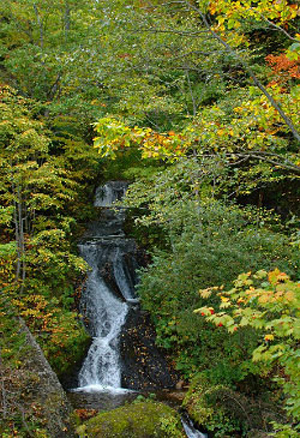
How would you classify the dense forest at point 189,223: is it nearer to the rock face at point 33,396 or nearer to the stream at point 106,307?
the rock face at point 33,396

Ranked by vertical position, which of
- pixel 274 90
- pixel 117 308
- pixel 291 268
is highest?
pixel 274 90

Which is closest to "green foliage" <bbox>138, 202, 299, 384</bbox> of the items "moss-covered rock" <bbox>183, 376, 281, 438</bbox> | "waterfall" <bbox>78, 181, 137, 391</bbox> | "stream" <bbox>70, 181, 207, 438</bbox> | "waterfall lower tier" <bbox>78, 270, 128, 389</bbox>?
"moss-covered rock" <bbox>183, 376, 281, 438</bbox>

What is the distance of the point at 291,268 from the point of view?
6.58 metres

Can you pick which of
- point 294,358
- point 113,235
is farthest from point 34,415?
point 113,235

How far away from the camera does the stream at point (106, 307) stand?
696 cm

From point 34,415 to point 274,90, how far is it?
4976 mm

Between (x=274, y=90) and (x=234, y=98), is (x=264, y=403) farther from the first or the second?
(x=234, y=98)

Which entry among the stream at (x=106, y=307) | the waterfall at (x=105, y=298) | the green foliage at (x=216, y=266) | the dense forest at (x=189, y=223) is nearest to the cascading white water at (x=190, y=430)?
the stream at (x=106, y=307)

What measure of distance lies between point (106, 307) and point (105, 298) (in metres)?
0.29

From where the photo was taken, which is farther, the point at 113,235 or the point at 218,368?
the point at 113,235

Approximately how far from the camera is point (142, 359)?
8.00 meters

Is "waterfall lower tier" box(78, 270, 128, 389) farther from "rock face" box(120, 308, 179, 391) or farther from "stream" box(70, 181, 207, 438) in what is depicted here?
"rock face" box(120, 308, 179, 391)

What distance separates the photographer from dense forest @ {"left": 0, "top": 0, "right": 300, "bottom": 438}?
368 centimetres

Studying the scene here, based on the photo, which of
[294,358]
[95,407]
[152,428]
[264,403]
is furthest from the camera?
[95,407]
